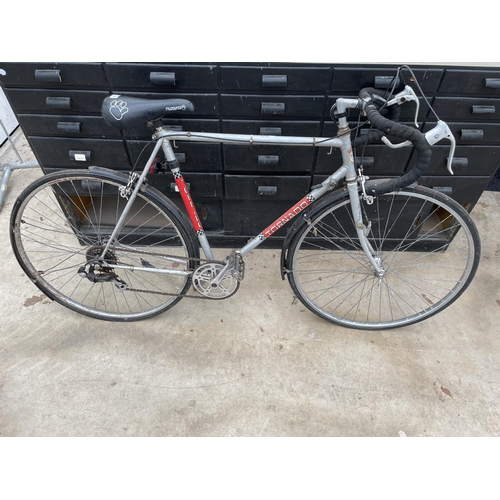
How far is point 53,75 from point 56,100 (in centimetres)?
13

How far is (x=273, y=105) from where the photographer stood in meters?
1.77

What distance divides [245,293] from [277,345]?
0.40m

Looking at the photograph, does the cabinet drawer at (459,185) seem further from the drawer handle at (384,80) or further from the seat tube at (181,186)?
the seat tube at (181,186)

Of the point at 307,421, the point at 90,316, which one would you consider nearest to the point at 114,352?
the point at 90,316

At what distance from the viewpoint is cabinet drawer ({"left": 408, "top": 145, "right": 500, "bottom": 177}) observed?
6.41 ft

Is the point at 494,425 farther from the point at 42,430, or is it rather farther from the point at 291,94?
the point at 42,430

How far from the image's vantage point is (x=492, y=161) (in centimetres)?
200

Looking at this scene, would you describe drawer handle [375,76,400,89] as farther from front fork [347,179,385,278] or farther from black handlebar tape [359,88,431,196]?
front fork [347,179,385,278]

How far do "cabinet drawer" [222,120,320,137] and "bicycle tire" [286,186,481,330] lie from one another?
50 cm

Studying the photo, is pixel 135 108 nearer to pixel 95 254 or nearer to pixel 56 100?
pixel 56 100

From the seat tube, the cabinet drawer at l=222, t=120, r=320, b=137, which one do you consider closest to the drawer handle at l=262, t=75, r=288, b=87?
the cabinet drawer at l=222, t=120, r=320, b=137

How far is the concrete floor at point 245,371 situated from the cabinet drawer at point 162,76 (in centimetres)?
120

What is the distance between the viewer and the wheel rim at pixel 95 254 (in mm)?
2006

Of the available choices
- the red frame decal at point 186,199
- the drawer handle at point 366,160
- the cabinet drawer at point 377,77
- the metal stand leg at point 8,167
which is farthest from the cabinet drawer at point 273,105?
the metal stand leg at point 8,167
